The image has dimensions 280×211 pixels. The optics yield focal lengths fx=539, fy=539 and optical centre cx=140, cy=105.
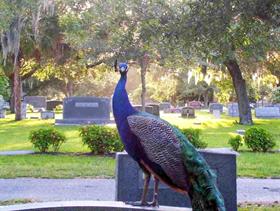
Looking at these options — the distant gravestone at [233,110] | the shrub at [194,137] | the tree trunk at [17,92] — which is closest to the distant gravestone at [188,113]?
the distant gravestone at [233,110]

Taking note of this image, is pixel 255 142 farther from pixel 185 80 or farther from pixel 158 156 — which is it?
pixel 185 80

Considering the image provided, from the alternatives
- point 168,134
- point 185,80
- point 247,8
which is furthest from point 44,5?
point 185,80

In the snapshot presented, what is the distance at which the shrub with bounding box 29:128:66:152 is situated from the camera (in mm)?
15301

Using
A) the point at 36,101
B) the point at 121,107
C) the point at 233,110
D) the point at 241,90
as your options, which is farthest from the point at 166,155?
the point at 36,101

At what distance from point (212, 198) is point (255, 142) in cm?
1199

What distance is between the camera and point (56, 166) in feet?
42.2

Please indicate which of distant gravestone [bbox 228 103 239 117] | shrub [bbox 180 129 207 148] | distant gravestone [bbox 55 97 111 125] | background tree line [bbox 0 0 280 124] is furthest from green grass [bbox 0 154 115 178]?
distant gravestone [bbox 228 103 239 117]

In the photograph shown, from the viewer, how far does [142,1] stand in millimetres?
24312

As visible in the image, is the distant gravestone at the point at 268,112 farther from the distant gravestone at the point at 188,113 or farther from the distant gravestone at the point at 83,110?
the distant gravestone at the point at 83,110

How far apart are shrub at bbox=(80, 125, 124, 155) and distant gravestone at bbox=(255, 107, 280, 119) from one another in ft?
82.7

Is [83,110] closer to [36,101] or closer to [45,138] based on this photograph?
[45,138]

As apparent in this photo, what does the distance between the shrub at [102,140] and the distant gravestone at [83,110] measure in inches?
502

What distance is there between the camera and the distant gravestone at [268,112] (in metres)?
38.4

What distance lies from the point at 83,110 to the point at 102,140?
13.5 metres
